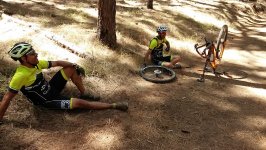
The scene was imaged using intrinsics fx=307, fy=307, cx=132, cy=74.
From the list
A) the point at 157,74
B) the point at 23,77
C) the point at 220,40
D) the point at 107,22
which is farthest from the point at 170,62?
the point at 23,77

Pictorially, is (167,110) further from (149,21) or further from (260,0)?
(260,0)

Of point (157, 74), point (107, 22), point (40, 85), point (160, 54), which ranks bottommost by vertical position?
point (157, 74)

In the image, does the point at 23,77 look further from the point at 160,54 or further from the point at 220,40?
the point at 220,40

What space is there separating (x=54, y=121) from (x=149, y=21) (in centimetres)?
1013

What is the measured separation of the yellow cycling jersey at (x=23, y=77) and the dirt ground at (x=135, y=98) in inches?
34.9

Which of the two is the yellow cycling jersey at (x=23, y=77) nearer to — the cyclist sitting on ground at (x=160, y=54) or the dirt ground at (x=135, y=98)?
the dirt ground at (x=135, y=98)

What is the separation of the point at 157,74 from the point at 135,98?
2056mm

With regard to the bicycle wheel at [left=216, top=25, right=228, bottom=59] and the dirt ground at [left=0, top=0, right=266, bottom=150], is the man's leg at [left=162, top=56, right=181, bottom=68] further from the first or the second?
the bicycle wheel at [left=216, top=25, right=228, bottom=59]

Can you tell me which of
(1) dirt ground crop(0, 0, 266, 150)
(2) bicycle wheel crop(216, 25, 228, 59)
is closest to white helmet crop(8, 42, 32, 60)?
(1) dirt ground crop(0, 0, 266, 150)

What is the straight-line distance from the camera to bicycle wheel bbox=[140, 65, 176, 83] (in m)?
10.5

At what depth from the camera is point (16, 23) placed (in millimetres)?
12609

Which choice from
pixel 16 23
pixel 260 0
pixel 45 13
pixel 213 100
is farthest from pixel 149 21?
pixel 260 0

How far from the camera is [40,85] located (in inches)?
288

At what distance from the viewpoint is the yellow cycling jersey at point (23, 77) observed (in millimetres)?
6641
